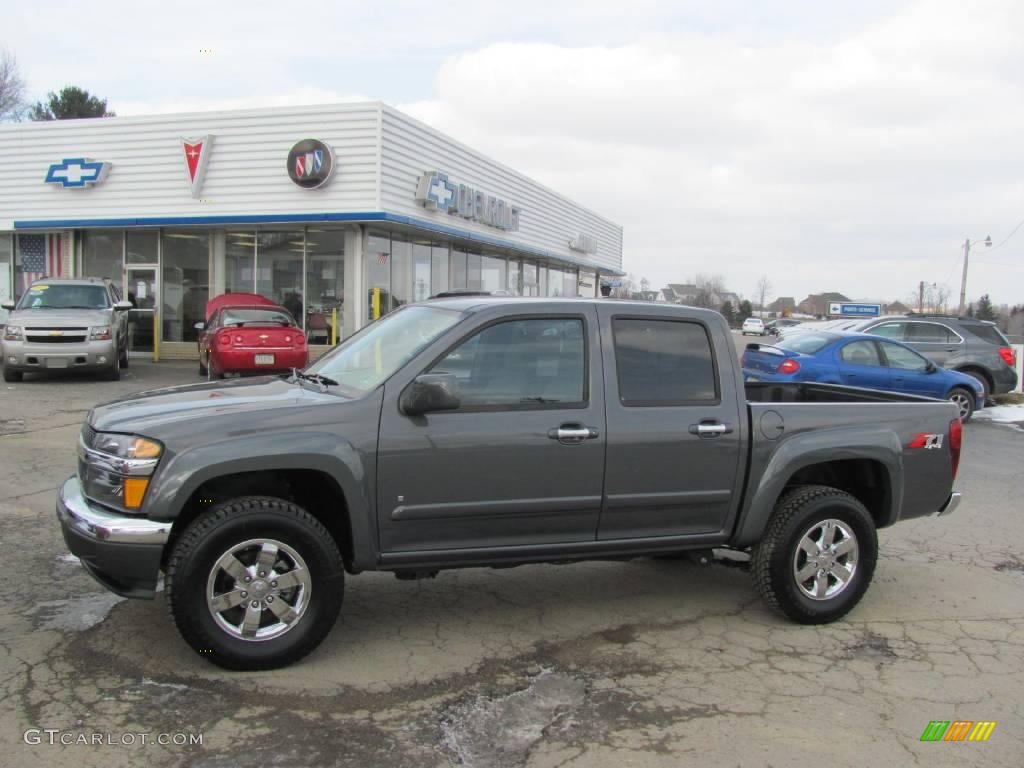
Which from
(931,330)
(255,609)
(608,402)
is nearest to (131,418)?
(255,609)

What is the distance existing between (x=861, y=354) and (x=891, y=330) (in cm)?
365

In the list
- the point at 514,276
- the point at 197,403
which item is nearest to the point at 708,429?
the point at 197,403

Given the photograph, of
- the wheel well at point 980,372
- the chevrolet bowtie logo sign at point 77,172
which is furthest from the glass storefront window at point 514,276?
the wheel well at point 980,372

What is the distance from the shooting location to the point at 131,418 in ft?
13.3

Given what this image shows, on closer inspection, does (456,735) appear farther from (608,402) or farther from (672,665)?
(608,402)

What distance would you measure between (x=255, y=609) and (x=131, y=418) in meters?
1.07

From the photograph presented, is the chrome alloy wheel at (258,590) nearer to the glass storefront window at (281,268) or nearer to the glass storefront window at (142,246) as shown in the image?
the glass storefront window at (281,268)

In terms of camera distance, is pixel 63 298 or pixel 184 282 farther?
pixel 184 282

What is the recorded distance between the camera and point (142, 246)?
824 inches

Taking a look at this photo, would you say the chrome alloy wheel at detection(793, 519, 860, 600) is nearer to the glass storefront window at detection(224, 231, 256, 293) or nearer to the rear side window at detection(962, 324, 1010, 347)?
the rear side window at detection(962, 324, 1010, 347)

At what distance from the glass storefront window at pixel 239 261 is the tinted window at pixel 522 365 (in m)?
17.2

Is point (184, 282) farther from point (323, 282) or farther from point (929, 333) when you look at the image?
point (929, 333)

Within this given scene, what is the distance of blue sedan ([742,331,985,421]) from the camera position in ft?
41.2

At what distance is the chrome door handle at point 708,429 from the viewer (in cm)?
464
